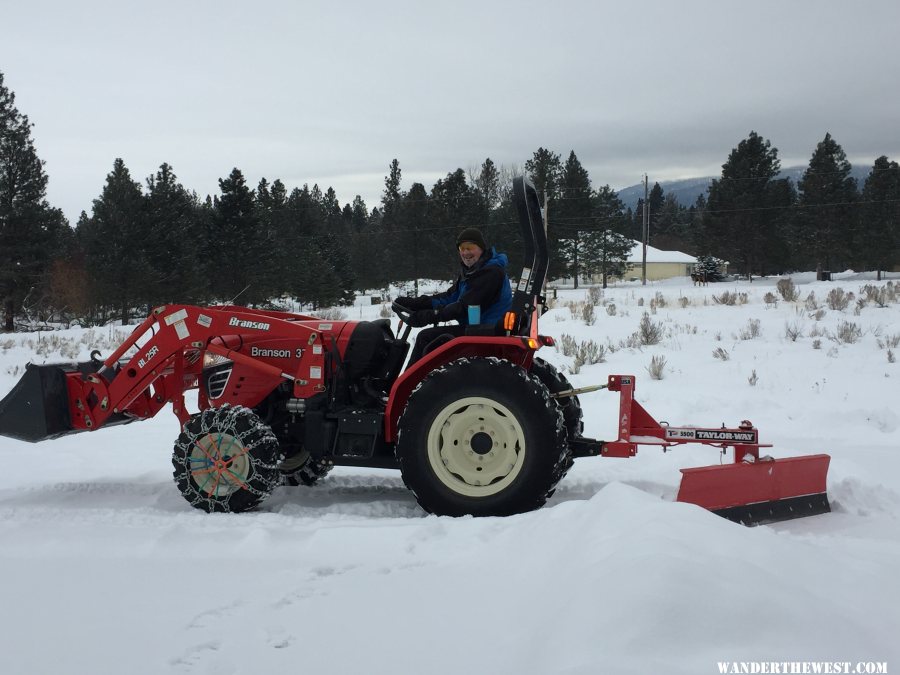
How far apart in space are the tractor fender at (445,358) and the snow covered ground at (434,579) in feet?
2.25

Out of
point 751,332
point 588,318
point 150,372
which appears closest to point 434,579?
point 150,372

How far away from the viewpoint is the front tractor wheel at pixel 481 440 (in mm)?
4676

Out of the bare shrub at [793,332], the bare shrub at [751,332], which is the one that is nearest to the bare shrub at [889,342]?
the bare shrub at [793,332]

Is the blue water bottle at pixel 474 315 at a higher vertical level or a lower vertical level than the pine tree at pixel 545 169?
lower

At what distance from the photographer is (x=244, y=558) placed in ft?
12.8

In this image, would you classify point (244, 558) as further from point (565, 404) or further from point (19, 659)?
point (565, 404)

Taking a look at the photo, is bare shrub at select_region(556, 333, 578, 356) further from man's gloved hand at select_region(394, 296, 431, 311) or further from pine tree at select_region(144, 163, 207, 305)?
pine tree at select_region(144, 163, 207, 305)

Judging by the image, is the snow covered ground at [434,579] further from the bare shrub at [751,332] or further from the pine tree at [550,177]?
the pine tree at [550,177]

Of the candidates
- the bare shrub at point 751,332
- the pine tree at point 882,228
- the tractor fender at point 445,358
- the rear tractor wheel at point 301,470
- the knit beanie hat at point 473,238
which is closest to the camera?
the tractor fender at point 445,358

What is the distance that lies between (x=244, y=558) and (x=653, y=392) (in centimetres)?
613

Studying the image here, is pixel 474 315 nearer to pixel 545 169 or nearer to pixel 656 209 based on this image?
pixel 545 169

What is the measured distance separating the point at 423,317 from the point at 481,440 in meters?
1.04

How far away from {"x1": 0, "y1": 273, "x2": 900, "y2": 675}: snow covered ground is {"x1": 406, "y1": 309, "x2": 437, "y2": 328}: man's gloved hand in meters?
1.32

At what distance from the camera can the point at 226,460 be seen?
5.01 m
